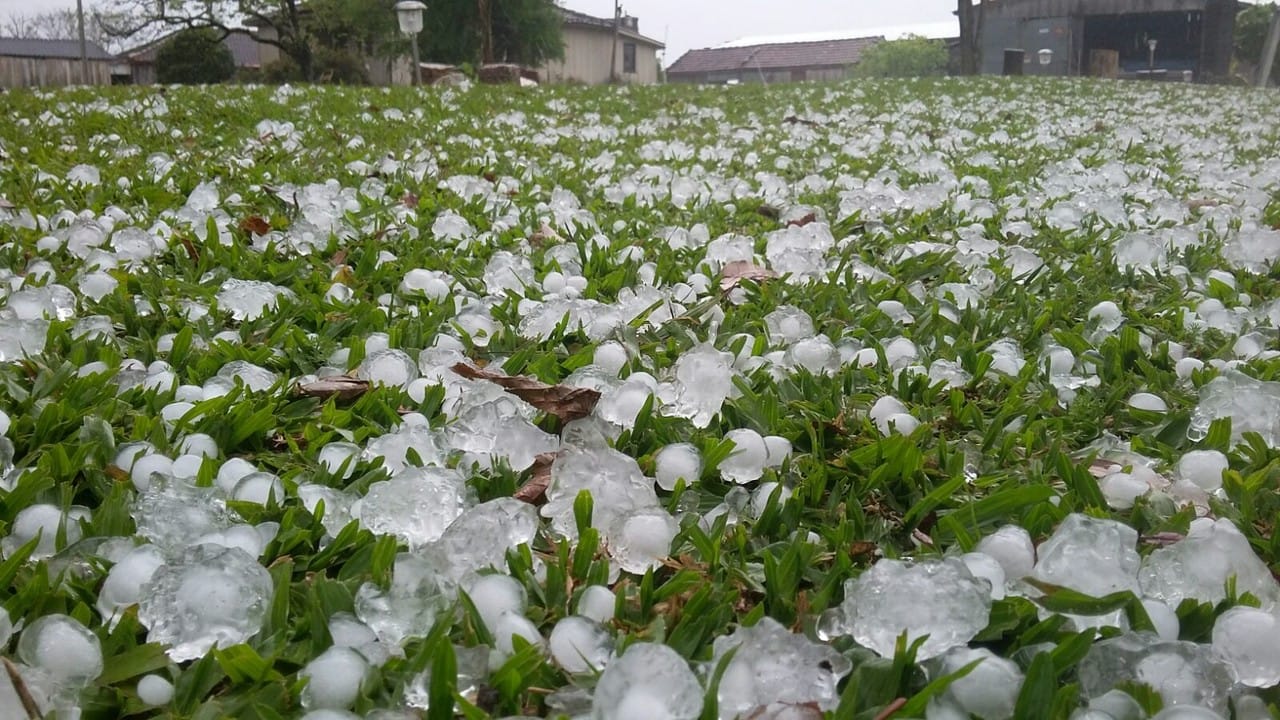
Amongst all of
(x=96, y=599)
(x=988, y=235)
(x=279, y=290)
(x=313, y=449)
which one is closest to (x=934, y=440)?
(x=313, y=449)

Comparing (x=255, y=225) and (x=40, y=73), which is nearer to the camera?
(x=255, y=225)

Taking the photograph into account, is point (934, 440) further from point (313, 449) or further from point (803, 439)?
point (313, 449)

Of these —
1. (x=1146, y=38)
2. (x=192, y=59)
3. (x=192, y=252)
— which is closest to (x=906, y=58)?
(x=1146, y=38)

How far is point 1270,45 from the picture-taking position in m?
14.0

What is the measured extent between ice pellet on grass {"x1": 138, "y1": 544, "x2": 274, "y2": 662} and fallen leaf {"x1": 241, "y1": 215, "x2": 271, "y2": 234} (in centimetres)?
169

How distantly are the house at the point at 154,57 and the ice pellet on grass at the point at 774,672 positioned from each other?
70.8 ft

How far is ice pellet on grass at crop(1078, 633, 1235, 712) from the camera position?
75cm

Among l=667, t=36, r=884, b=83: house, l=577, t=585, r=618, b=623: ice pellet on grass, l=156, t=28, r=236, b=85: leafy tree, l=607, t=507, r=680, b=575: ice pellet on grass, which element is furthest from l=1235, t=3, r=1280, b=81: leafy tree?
l=577, t=585, r=618, b=623: ice pellet on grass

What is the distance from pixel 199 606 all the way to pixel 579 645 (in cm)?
34

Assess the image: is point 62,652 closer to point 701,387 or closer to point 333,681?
point 333,681

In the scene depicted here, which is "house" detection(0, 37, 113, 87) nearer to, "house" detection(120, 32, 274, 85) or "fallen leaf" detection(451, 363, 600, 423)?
"house" detection(120, 32, 274, 85)

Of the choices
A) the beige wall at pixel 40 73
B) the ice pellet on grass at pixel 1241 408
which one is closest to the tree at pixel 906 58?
the beige wall at pixel 40 73

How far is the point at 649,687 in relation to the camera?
70 cm

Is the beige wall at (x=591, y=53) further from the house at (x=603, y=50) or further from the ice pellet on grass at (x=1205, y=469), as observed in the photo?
the ice pellet on grass at (x=1205, y=469)
